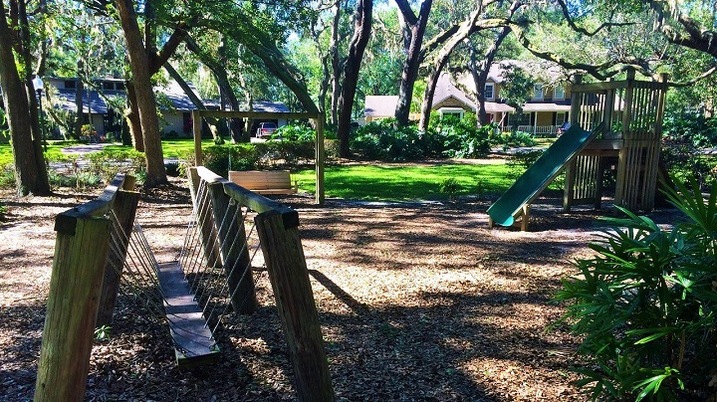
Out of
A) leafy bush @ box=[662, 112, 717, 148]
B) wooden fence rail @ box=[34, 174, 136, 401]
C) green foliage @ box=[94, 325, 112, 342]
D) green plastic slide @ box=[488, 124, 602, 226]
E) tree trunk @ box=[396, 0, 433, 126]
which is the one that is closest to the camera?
wooden fence rail @ box=[34, 174, 136, 401]

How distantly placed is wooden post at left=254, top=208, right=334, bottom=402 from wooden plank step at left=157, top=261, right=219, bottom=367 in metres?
0.98

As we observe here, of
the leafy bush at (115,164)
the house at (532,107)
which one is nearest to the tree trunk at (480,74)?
the house at (532,107)

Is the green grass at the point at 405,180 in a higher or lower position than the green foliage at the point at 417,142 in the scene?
lower

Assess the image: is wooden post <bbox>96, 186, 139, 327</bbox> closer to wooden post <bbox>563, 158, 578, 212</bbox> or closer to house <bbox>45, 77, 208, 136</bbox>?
wooden post <bbox>563, 158, 578, 212</bbox>

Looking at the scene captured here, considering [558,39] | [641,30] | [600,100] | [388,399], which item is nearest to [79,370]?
[388,399]

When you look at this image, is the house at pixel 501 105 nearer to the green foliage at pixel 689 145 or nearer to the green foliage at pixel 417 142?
the green foliage at pixel 689 145

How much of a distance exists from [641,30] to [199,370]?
33166mm

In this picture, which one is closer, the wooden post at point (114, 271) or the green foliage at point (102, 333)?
the green foliage at point (102, 333)

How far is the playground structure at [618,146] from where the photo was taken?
8.60 m

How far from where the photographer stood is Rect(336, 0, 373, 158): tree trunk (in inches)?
814

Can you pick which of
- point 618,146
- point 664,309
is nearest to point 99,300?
point 664,309

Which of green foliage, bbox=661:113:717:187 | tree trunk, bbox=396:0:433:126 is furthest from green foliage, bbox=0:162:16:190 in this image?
tree trunk, bbox=396:0:433:126

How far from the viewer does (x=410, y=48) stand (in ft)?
78.1

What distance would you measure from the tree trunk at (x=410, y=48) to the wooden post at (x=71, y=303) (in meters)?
23.0
